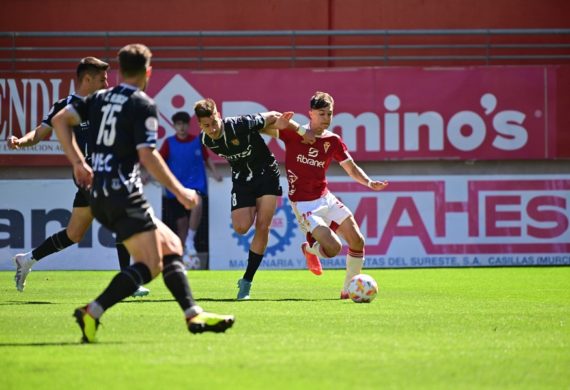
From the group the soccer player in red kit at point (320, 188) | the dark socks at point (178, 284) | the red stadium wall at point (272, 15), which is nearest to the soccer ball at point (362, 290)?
the soccer player in red kit at point (320, 188)

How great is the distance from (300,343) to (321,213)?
5.18 meters

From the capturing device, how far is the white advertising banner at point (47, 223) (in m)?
20.5

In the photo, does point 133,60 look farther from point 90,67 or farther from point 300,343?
point 90,67

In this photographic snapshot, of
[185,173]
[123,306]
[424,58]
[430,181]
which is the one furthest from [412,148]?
[123,306]

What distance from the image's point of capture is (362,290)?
1199 cm

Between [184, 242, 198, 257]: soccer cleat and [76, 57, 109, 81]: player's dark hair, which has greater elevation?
[76, 57, 109, 81]: player's dark hair

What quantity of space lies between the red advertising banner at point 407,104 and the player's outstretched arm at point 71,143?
40.0 feet

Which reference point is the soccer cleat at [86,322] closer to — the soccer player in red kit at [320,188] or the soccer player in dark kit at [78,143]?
the soccer player in dark kit at [78,143]

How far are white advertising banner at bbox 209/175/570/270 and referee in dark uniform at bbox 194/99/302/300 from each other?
7440 millimetres

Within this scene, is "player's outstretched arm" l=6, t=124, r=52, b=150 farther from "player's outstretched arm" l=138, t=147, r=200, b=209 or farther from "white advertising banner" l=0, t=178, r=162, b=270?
"white advertising banner" l=0, t=178, r=162, b=270

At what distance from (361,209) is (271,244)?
1667 mm

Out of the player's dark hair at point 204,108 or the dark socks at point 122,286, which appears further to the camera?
the player's dark hair at point 204,108

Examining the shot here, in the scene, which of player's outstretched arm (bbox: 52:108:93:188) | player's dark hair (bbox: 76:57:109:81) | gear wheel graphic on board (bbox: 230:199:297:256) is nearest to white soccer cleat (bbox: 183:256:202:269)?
gear wheel graphic on board (bbox: 230:199:297:256)

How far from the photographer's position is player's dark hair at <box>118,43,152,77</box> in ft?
27.3
